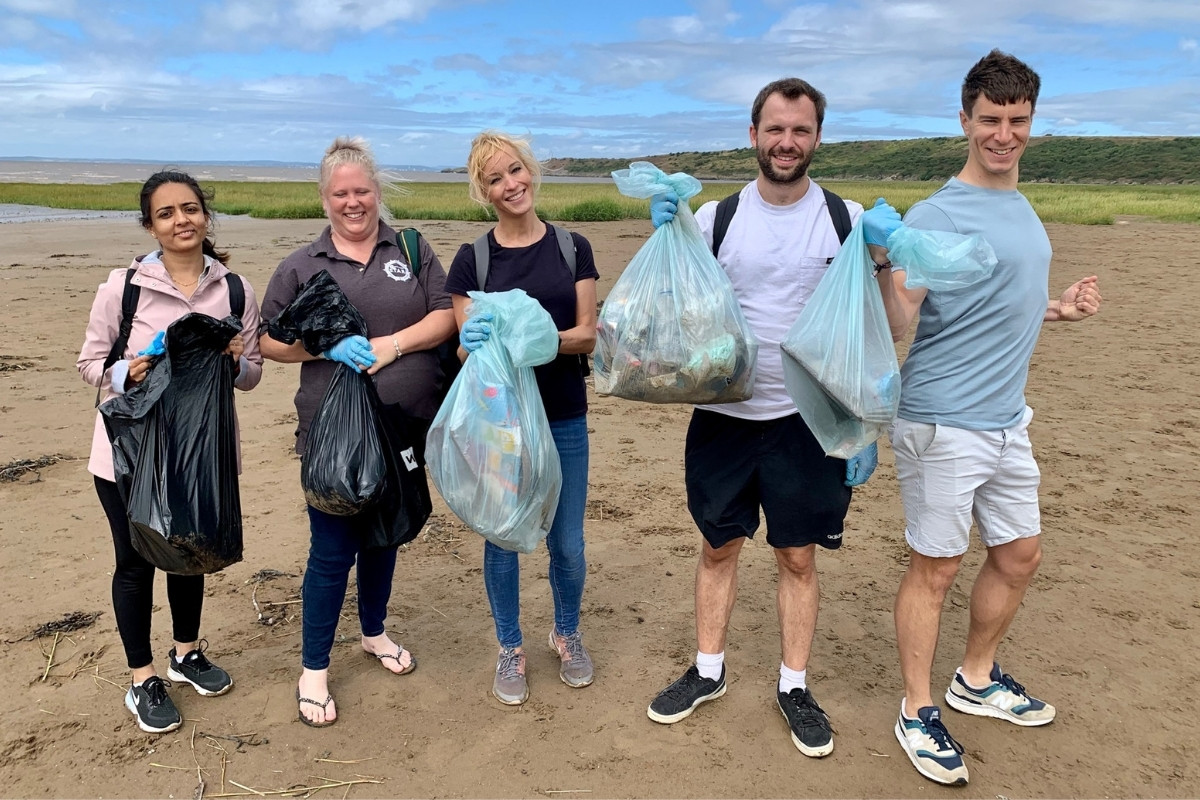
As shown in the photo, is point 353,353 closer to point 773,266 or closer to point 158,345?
point 158,345

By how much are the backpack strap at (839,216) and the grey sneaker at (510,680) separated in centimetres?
172

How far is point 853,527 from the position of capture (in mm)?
4383

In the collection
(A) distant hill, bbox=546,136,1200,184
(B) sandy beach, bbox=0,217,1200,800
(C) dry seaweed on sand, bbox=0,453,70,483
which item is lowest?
(B) sandy beach, bbox=0,217,1200,800

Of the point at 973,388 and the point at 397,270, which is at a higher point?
the point at 397,270

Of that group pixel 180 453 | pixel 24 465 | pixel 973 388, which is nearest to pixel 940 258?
pixel 973 388

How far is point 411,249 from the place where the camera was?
8.99 feet

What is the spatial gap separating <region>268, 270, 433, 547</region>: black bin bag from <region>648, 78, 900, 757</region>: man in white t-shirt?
3.12 ft

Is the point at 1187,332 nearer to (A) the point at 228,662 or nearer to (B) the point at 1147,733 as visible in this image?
(B) the point at 1147,733

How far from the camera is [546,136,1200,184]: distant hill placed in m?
61.1

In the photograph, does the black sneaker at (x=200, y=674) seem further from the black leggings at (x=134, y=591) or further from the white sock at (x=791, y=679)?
the white sock at (x=791, y=679)

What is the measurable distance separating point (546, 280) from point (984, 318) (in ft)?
4.16

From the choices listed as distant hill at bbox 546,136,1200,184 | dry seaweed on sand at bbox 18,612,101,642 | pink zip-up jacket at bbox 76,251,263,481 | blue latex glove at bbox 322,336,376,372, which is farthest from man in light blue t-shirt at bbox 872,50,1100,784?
distant hill at bbox 546,136,1200,184

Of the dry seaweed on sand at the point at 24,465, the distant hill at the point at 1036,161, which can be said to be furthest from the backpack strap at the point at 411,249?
the distant hill at the point at 1036,161

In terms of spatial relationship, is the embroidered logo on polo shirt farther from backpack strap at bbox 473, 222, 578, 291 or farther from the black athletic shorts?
the black athletic shorts
